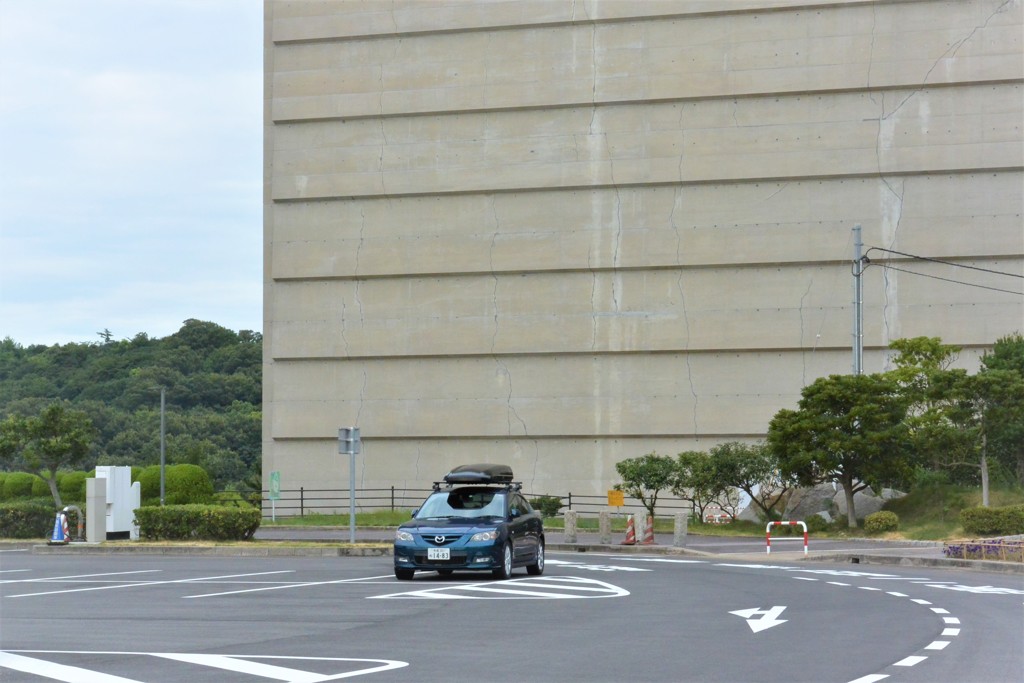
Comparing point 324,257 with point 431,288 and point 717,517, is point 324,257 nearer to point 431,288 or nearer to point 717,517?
point 431,288

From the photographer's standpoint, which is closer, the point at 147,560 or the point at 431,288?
the point at 147,560

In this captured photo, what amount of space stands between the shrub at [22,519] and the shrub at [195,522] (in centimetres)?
590

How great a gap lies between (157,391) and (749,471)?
7206 cm

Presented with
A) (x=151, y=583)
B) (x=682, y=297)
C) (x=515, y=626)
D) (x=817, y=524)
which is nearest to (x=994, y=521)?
(x=817, y=524)

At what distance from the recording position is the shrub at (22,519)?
36500 mm

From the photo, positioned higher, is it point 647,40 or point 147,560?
point 647,40

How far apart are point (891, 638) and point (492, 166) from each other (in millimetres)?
44495

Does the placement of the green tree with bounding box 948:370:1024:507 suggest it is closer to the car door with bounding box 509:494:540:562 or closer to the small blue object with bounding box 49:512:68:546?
the car door with bounding box 509:494:540:562

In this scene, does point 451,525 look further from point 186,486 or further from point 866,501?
point 186,486

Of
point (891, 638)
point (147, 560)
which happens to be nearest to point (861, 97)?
point (147, 560)

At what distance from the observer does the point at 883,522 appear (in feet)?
115

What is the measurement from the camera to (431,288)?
5575cm

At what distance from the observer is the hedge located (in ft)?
100

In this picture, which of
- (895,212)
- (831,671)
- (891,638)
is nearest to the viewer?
(831,671)
